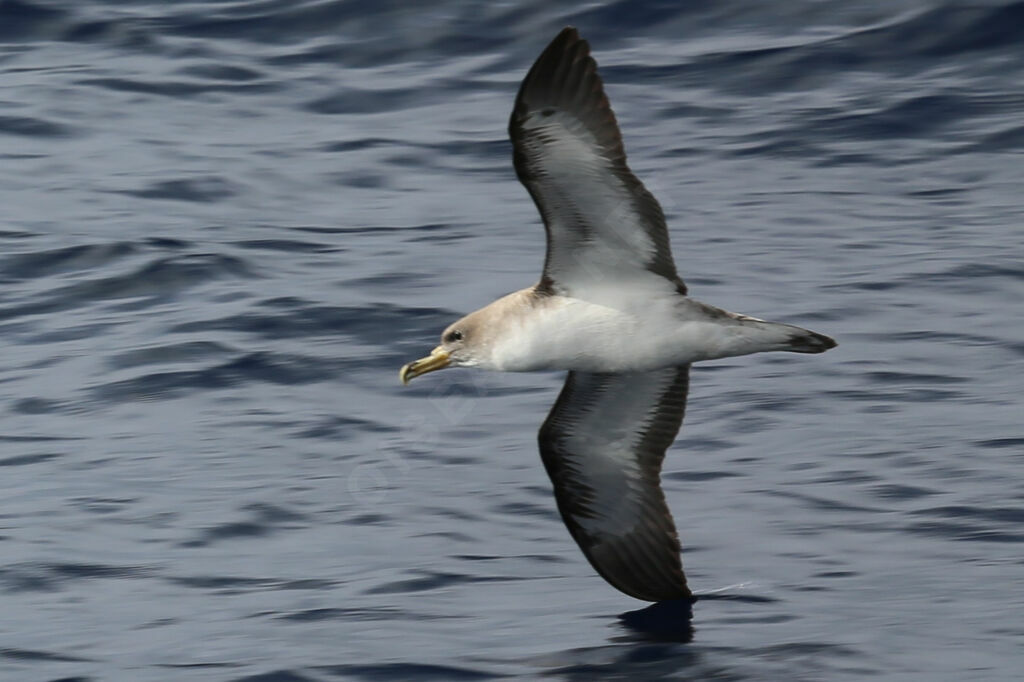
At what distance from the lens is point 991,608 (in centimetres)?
786

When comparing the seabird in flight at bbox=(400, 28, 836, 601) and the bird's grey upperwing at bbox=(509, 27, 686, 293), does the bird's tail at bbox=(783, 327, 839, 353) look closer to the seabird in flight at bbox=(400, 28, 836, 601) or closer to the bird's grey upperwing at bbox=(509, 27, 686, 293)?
the seabird in flight at bbox=(400, 28, 836, 601)

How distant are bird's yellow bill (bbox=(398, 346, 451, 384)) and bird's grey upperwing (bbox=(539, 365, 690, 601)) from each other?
736 mm

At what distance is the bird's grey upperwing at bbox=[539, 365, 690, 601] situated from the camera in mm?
8734

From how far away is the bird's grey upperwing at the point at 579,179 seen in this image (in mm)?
7309

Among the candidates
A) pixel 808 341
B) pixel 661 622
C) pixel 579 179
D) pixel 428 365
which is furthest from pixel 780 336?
pixel 428 365

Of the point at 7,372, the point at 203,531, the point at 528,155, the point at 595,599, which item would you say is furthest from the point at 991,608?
the point at 7,372

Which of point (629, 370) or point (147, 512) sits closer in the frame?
point (629, 370)

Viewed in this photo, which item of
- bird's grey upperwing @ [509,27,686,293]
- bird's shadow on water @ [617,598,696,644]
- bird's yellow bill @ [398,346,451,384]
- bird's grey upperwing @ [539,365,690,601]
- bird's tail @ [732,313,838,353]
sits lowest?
bird's shadow on water @ [617,598,696,644]

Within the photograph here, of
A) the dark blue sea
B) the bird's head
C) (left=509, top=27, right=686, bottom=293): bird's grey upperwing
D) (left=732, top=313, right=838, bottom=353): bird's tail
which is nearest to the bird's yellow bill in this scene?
the bird's head

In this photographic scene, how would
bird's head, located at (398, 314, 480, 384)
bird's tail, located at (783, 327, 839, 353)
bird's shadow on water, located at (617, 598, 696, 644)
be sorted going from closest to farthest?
1. bird's tail, located at (783, 327, 839, 353)
2. bird's shadow on water, located at (617, 598, 696, 644)
3. bird's head, located at (398, 314, 480, 384)

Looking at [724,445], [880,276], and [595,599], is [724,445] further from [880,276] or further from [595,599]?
[880,276]

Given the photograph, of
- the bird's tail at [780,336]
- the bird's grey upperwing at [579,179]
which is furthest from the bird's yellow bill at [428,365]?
the bird's tail at [780,336]

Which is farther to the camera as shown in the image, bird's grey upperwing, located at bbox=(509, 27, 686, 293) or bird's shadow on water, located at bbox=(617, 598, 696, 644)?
bird's shadow on water, located at bbox=(617, 598, 696, 644)

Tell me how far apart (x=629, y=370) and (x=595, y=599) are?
1.23 meters
